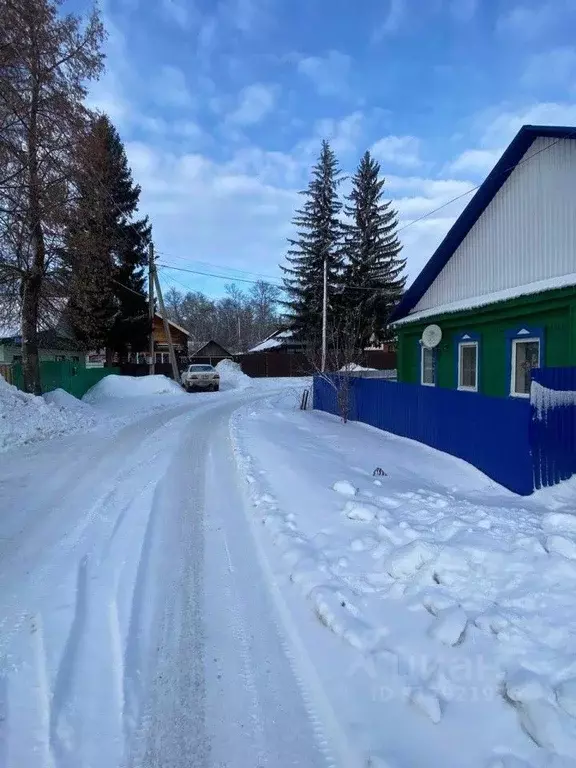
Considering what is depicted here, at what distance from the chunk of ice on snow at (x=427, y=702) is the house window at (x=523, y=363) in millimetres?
8626

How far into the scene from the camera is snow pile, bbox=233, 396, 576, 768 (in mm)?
2258

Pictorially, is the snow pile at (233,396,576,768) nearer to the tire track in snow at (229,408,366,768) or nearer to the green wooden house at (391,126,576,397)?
the tire track in snow at (229,408,366,768)

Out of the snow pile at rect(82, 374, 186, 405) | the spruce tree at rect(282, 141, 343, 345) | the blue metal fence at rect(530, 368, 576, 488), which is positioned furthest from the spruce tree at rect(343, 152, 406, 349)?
the blue metal fence at rect(530, 368, 576, 488)

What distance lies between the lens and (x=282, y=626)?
315 centimetres

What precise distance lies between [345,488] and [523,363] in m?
6.29

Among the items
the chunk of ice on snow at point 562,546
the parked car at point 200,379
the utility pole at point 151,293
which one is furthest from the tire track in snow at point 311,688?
the utility pole at point 151,293

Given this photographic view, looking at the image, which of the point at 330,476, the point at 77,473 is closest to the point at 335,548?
the point at 330,476

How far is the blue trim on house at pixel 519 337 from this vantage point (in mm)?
9344

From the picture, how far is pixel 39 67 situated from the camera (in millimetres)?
12766

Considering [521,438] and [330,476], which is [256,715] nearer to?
[330,476]

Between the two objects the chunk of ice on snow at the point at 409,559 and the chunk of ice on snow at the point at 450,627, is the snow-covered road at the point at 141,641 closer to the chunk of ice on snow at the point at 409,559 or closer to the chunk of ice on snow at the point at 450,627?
the chunk of ice on snow at the point at 450,627

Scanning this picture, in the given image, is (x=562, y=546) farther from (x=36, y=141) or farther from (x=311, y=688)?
(x=36, y=141)

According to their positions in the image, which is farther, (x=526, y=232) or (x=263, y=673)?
(x=526, y=232)

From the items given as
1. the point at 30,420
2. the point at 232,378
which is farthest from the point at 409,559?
the point at 232,378
